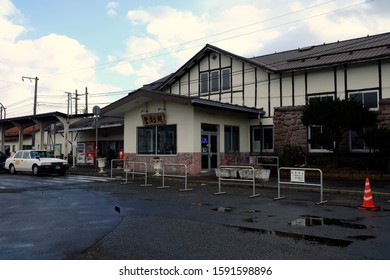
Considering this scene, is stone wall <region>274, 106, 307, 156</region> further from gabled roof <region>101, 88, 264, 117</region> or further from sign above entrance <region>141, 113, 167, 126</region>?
sign above entrance <region>141, 113, 167, 126</region>

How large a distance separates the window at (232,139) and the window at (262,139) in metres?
1.41

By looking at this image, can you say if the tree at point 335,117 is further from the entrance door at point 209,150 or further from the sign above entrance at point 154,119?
the sign above entrance at point 154,119

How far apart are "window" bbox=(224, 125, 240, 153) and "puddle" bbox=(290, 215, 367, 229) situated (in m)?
13.9

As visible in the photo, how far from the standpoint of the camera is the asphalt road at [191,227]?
5.54 meters

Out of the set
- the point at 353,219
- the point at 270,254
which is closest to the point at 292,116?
the point at 353,219

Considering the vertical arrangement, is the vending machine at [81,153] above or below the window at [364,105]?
below

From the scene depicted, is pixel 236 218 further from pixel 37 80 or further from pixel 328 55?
pixel 37 80

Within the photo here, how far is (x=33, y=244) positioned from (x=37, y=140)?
133 feet

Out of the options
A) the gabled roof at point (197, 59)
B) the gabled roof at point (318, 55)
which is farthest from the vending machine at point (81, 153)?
the gabled roof at point (197, 59)

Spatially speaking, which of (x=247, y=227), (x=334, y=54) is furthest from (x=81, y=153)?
(x=247, y=227)

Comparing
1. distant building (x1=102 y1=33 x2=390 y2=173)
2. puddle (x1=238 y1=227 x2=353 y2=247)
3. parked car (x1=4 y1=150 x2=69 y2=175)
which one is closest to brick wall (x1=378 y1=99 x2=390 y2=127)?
distant building (x1=102 y1=33 x2=390 y2=173)

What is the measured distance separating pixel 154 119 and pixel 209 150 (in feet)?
13.0

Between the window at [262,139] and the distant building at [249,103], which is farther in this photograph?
the window at [262,139]

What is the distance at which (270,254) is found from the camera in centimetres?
537
